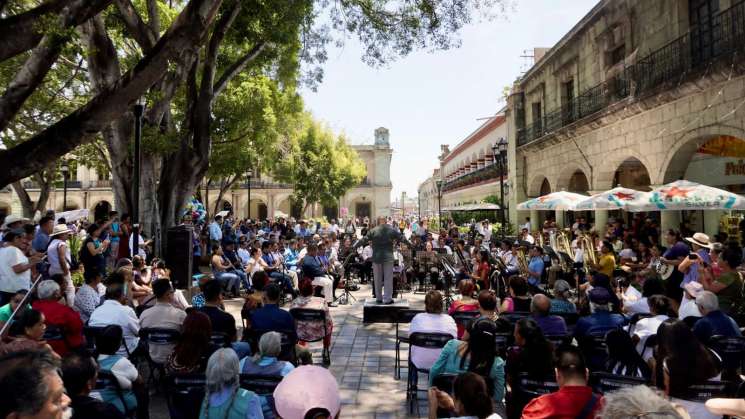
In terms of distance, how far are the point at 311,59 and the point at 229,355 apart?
1224 cm

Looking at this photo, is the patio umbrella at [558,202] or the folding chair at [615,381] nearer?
the folding chair at [615,381]

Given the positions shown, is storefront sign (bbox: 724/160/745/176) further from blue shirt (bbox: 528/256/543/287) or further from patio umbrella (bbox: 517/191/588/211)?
blue shirt (bbox: 528/256/543/287)

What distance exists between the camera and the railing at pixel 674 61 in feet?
31.4

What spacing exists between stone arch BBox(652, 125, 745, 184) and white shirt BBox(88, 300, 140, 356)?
1135 cm

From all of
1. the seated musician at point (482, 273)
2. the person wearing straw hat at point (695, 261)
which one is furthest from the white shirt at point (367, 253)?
the person wearing straw hat at point (695, 261)

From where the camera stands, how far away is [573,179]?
20125mm

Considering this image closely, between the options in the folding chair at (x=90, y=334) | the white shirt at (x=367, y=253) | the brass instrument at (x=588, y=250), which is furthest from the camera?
the white shirt at (x=367, y=253)

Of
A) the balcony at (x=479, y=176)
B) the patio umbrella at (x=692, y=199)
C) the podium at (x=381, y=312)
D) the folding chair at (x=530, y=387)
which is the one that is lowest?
the podium at (x=381, y=312)

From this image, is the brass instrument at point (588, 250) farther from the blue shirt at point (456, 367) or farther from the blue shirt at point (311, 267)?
the blue shirt at point (456, 367)

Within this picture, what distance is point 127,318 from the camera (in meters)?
4.84

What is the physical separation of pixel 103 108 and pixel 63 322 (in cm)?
283

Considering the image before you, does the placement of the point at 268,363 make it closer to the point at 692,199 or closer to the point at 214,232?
the point at 692,199

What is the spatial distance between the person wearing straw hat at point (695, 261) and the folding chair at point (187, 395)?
593 centimetres

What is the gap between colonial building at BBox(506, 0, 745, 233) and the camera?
32.5 ft
